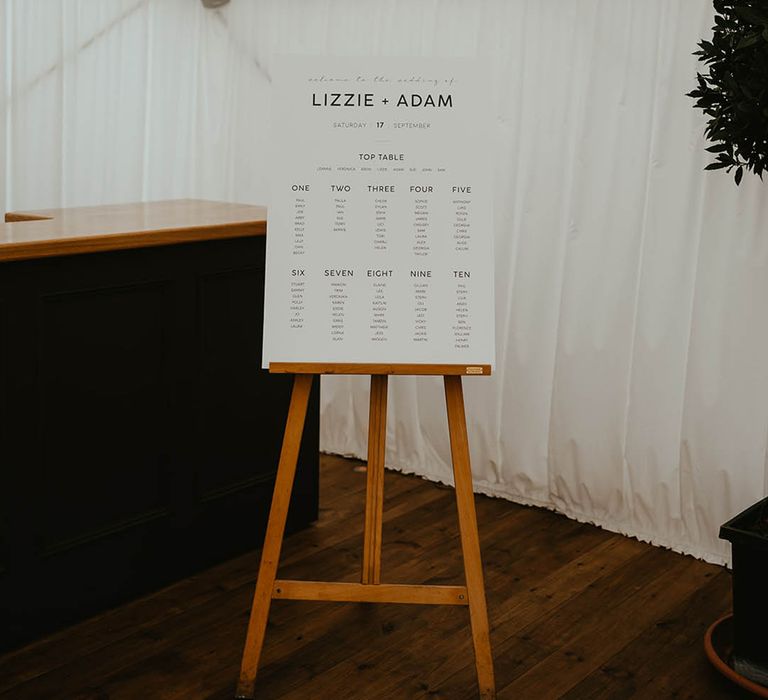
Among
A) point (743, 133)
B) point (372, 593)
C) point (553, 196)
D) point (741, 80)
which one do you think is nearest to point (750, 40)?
point (741, 80)

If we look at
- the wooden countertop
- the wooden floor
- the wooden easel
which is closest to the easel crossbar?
the wooden easel

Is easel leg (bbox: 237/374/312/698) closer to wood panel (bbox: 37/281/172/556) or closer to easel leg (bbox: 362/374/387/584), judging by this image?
easel leg (bbox: 362/374/387/584)

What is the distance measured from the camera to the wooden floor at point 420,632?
2.58 metres

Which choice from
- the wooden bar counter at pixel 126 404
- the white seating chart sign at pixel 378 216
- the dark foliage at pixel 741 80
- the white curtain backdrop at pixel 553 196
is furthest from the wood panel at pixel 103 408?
the dark foliage at pixel 741 80

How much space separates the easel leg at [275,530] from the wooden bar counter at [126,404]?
612mm

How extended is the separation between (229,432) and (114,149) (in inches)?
67.9

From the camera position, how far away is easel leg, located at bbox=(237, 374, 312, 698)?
8.06 feet

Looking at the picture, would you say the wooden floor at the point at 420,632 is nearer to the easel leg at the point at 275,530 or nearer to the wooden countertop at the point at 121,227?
the easel leg at the point at 275,530

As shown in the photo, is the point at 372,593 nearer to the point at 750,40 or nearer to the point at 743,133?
the point at 743,133

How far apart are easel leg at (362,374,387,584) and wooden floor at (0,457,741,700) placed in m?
0.26

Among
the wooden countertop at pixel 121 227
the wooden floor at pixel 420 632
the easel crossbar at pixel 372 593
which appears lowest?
the wooden floor at pixel 420 632

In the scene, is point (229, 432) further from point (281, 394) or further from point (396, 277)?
point (396, 277)

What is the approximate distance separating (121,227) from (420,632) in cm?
133

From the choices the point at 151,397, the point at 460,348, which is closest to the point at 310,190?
the point at 460,348
